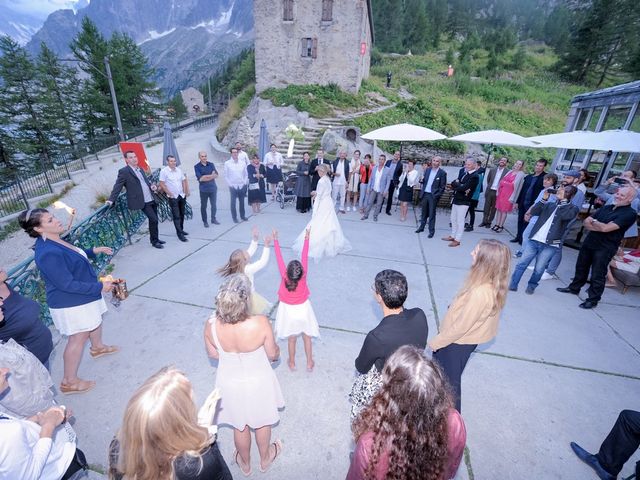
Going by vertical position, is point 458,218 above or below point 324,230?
above

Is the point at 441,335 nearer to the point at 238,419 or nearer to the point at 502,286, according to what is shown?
the point at 502,286

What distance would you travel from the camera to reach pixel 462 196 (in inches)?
280

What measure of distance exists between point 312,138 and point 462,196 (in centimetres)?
1267

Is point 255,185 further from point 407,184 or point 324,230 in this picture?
point 407,184

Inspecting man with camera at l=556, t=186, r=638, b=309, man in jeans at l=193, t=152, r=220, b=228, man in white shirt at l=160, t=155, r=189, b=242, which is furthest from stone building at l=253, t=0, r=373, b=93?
man with camera at l=556, t=186, r=638, b=309

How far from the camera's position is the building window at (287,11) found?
25453mm

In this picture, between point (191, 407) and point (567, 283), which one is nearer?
point (191, 407)

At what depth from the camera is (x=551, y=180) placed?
6109mm

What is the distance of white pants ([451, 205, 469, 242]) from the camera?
7.21 meters

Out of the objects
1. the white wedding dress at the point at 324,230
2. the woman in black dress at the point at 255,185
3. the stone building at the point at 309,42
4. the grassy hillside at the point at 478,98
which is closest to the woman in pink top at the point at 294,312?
the white wedding dress at the point at 324,230

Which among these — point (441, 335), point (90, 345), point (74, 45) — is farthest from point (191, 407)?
point (74, 45)

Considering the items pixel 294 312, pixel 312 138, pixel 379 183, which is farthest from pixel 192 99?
pixel 294 312

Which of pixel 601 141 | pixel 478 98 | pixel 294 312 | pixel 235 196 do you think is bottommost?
pixel 235 196

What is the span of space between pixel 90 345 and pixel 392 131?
870 centimetres
